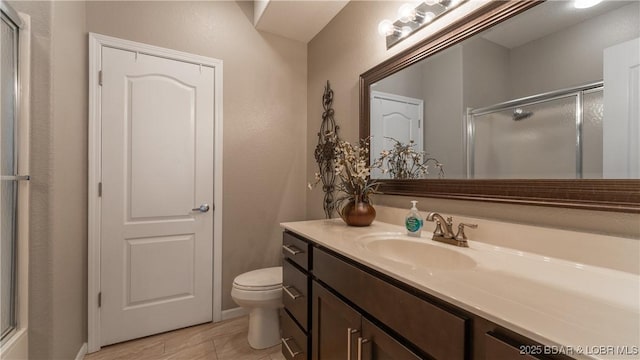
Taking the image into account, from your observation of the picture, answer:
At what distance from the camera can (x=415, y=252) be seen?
1217mm

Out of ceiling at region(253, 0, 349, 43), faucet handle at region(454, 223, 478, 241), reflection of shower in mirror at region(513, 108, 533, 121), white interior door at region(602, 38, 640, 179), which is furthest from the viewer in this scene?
ceiling at region(253, 0, 349, 43)

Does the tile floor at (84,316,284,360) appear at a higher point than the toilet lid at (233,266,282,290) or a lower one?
lower

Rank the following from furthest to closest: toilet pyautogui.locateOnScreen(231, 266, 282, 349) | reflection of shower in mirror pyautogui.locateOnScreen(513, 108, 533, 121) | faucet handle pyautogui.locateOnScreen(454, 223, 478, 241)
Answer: toilet pyautogui.locateOnScreen(231, 266, 282, 349), faucet handle pyautogui.locateOnScreen(454, 223, 478, 241), reflection of shower in mirror pyautogui.locateOnScreen(513, 108, 533, 121)

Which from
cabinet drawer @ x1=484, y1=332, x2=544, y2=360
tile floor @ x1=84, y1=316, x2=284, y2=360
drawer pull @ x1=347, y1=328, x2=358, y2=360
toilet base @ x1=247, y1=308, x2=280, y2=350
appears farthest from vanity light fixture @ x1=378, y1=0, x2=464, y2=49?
tile floor @ x1=84, y1=316, x2=284, y2=360

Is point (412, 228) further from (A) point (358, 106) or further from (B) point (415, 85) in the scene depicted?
(A) point (358, 106)

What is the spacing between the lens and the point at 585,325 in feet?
1.64

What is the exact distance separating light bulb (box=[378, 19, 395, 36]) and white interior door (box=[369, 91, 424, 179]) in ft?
1.12

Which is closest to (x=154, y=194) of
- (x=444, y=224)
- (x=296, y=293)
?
(x=296, y=293)

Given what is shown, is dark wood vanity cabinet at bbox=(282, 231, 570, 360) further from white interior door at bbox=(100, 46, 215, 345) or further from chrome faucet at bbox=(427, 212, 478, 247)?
white interior door at bbox=(100, 46, 215, 345)

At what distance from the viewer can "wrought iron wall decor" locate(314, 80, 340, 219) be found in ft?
7.02

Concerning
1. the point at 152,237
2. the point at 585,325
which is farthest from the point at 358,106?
the point at 152,237

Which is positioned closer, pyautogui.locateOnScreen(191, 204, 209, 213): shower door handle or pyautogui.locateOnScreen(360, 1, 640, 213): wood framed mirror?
pyautogui.locateOnScreen(360, 1, 640, 213): wood framed mirror

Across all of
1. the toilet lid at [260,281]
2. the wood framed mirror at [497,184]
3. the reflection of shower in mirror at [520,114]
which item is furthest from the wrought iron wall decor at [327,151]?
the reflection of shower in mirror at [520,114]

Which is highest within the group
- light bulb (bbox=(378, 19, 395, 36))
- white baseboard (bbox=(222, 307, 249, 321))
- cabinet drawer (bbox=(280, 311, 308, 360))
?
light bulb (bbox=(378, 19, 395, 36))
